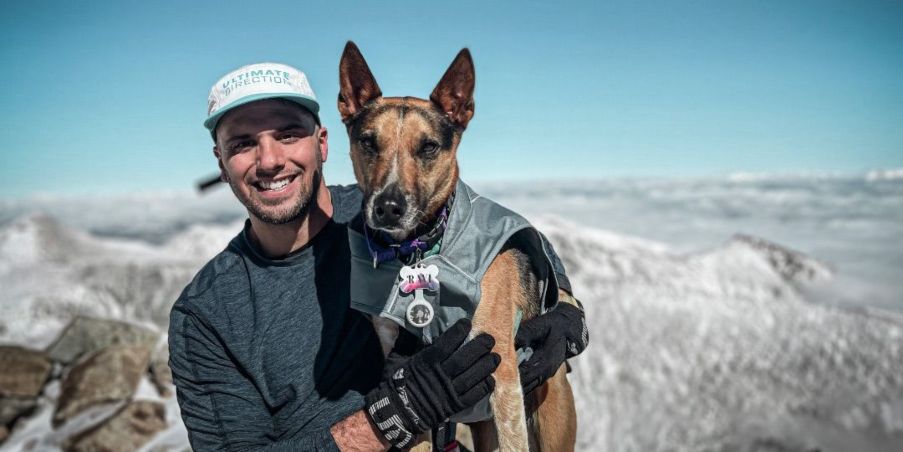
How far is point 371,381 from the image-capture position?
9.58 ft

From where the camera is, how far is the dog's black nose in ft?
7.87

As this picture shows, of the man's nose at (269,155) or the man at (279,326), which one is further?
the man's nose at (269,155)

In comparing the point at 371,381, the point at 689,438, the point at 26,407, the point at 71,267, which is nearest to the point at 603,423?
the point at 689,438

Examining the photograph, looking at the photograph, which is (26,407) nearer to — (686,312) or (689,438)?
(689,438)

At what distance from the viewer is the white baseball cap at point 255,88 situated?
9.16 feet

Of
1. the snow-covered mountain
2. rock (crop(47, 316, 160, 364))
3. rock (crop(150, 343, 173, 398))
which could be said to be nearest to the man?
rock (crop(150, 343, 173, 398))

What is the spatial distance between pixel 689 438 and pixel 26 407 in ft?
42.3

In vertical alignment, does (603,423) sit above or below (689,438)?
above

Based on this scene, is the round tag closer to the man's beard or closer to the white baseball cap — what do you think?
the man's beard

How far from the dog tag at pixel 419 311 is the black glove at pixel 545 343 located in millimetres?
679

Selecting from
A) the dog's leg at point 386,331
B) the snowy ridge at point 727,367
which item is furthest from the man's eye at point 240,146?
the snowy ridge at point 727,367

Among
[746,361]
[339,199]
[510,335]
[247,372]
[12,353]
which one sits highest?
[339,199]

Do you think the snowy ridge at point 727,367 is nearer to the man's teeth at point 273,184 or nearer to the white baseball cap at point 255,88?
the man's teeth at point 273,184

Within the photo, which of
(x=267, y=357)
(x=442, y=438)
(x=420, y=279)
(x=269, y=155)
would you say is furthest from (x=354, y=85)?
(x=442, y=438)
